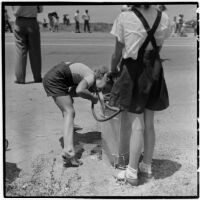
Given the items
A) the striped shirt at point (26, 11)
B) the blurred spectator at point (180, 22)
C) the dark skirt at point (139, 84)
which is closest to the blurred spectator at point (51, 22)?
the striped shirt at point (26, 11)

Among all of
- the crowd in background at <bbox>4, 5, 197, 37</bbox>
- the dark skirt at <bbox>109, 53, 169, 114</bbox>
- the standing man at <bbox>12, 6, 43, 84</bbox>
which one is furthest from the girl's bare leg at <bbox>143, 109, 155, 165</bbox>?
the standing man at <bbox>12, 6, 43, 84</bbox>

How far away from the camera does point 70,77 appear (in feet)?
14.8

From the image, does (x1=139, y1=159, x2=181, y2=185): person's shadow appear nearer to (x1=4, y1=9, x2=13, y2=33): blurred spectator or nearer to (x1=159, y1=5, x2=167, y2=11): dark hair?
(x1=159, y1=5, x2=167, y2=11): dark hair

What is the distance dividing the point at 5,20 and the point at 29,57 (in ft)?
3.16

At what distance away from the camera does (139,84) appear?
372 centimetres

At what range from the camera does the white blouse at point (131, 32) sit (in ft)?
11.8

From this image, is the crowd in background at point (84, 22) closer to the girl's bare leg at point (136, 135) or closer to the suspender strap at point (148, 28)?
the suspender strap at point (148, 28)

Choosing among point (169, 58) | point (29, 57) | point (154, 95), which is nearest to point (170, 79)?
point (169, 58)

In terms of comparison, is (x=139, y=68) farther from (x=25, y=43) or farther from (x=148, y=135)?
(x=25, y=43)

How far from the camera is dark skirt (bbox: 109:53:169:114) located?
12.2ft

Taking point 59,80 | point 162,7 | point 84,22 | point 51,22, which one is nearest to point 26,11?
point 51,22

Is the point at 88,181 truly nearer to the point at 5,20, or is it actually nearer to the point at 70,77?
the point at 70,77

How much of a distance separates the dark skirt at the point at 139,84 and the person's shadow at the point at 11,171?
1.20 m

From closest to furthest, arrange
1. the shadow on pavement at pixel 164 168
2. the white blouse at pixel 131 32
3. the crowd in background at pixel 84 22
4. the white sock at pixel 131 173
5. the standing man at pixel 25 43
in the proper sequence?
the white blouse at pixel 131 32 < the white sock at pixel 131 173 < the crowd in background at pixel 84 22 < the shadow on pavement at pixel 164 168 < the standing man at pixel 25 43
